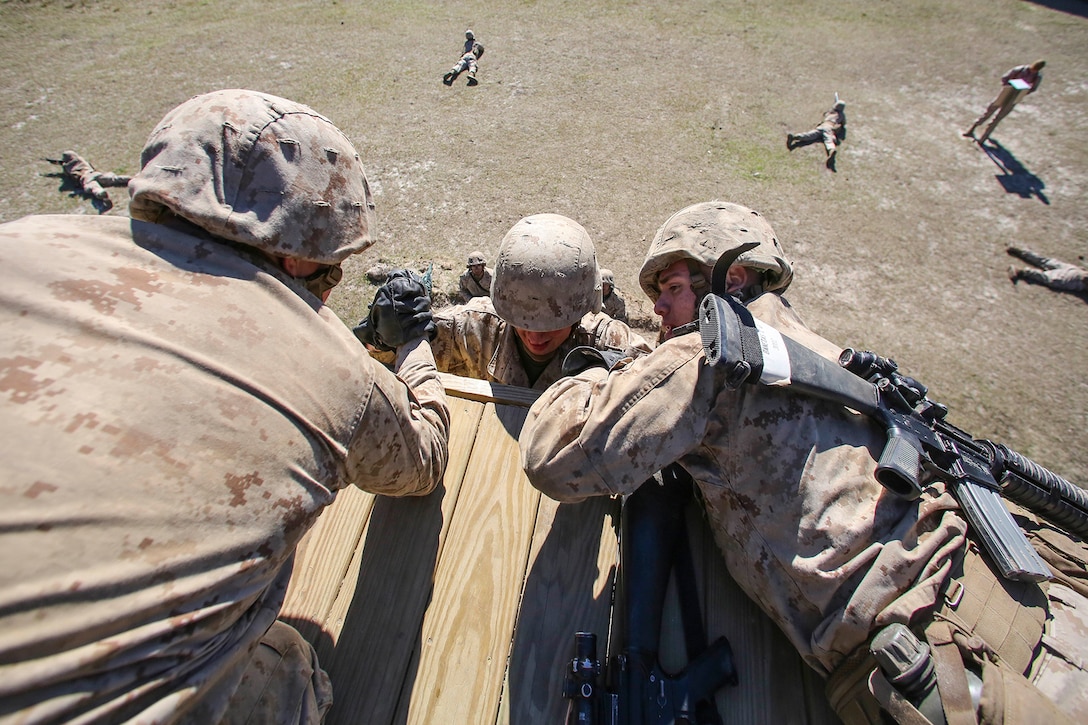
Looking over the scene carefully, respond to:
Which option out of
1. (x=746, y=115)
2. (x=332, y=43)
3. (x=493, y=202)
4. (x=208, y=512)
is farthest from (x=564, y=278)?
(x=332, y=43)

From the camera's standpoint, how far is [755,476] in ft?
5.76

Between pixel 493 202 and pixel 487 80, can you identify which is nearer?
pixel 493 202

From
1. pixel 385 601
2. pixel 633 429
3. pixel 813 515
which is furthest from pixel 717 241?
pixel 385 601

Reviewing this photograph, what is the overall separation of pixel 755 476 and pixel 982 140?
9646 millimetres

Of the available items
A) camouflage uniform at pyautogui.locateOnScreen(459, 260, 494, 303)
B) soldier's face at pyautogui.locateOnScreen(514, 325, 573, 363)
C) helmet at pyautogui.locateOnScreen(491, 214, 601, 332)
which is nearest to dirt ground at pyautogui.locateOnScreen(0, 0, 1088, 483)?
camouflage uniform at pyautogui.locateOnScreen(459, 260, 494, 303)

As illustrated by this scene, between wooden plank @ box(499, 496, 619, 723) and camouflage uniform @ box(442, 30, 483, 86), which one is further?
camouflage uniform @ box(442, 30, 483, 86)

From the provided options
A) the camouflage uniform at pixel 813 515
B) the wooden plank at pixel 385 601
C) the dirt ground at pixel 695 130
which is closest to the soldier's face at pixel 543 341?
the wooden plank at pixel 385 601

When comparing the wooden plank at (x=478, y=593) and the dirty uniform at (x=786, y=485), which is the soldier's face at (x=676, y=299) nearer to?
the dirty uniform at (x=786, y=485)

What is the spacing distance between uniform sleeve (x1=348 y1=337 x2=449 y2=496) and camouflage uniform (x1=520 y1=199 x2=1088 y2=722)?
15.2 inches

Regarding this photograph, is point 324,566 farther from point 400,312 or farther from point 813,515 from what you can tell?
point 813,515

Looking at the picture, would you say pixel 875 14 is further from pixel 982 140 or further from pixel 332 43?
pixel 332 43

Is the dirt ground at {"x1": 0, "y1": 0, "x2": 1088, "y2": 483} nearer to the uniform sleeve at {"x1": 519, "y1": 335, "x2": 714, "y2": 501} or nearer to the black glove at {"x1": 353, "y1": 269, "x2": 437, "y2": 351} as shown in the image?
the black glove at {"x1": 353, "y1": 269, "x2": 437, "y2": 351}

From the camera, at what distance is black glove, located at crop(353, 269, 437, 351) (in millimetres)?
2613

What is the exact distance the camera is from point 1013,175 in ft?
25.5
